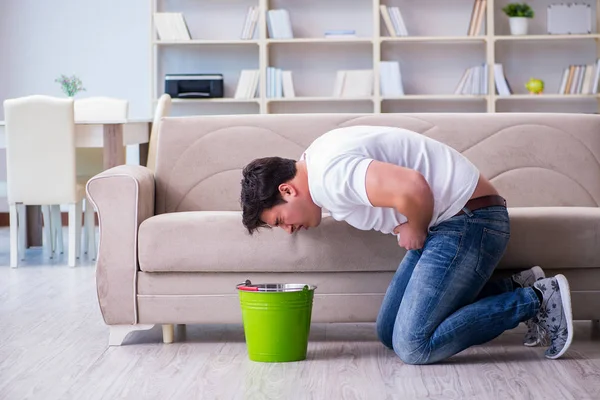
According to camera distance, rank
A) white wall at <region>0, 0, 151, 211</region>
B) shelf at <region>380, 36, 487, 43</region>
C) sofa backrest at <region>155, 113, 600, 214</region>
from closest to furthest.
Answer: sofa backrest at <region>155, 113, 600, 214</region> → shelf at <region>380, 36, 487, 43</region> → white wall at <region>0, 0, 151, 211</region>

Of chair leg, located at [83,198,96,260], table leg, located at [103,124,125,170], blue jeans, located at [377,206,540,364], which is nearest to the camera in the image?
blue jeans, located at [377,206,540,364]

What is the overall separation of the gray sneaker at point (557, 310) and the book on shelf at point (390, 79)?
4.08 m

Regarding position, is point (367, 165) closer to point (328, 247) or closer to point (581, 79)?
point (328, 247)

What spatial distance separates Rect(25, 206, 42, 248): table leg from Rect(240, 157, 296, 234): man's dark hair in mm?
3354

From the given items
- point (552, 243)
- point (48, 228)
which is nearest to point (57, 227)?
point (48, 228)

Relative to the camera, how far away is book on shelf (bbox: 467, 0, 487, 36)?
6.35 meters

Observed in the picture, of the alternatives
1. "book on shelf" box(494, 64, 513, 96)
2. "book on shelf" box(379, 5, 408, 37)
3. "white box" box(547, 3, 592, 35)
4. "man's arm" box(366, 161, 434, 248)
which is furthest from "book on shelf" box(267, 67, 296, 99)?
"man's arm" box(366, 161, 434, 248)

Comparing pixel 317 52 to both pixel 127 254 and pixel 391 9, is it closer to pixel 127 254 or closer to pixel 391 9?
pixel 391 9

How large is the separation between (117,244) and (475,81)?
4.18m

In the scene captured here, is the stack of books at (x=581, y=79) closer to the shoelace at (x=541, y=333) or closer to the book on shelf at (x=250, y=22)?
the book on shelf at (x=250, y=22)

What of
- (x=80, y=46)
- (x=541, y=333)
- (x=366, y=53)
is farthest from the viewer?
(x=80, y=46)

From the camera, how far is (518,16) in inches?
250

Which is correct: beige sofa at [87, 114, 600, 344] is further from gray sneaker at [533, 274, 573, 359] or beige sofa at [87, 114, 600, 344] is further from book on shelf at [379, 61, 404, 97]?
book on shelf at [379, 61, 404, 97]

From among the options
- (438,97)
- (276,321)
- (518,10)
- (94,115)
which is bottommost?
(276,321)
